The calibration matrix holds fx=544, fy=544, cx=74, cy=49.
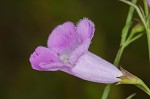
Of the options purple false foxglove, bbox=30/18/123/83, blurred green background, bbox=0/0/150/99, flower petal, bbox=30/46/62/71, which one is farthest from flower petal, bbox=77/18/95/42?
blurred green background, bbox=0/0/150/99

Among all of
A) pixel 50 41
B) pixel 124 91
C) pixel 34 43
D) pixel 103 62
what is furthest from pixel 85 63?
pixel 34 43

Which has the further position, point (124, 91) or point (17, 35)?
point (17, 35)

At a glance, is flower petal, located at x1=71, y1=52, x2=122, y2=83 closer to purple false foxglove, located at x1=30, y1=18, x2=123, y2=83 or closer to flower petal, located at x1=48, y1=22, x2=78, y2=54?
purple false foxglove, located at x1=30, y1=18, x2=123, y2=83

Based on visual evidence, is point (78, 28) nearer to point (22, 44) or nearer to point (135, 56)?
point (135, 56)

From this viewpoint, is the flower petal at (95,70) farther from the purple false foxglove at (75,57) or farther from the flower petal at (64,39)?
the flower petal at (64,39)

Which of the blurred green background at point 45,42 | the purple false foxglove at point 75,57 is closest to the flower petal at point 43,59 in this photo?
the purple false foxglove at point 75,57

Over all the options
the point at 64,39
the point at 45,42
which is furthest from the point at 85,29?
the point at 45,42
